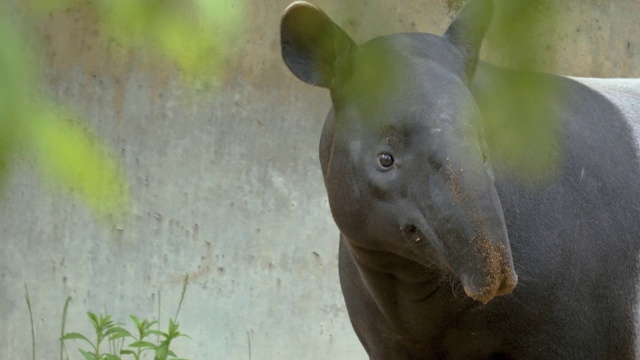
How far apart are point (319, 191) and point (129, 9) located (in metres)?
4.96

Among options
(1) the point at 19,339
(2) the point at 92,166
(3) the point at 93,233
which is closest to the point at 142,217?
(3) the point at 93,233

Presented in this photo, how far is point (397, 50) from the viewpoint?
297 cm

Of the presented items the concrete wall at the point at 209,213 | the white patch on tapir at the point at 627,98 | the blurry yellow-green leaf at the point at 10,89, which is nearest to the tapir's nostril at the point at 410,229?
the white patch on tapir at the point at 627,98

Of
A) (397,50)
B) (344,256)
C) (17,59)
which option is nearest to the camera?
(17,59)

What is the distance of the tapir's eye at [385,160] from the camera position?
3160mm

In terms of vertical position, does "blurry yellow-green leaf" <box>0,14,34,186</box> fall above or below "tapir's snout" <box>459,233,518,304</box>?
above

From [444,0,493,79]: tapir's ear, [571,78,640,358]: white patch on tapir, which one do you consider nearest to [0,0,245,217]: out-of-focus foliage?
[444,0,493,79]: tapir's ear

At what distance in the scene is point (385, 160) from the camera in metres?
3.17

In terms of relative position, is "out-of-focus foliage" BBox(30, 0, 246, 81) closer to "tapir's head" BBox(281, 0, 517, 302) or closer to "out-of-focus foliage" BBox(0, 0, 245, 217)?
"out-of-focus foliage" BBox(0, 0, 245, 217)

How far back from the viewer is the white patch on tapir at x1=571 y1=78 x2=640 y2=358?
3574 mm

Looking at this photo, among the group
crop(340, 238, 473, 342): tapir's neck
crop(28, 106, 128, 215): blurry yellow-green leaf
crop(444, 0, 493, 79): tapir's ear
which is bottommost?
crop(340, 238, 473, 342): tapir's neck

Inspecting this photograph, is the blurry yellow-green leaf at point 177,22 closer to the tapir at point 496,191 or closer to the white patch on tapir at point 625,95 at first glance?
the tapir at point 496,191

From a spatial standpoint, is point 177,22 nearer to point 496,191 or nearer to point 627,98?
point 496,191

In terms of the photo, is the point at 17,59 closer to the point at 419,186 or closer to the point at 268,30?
the point at 419,186
